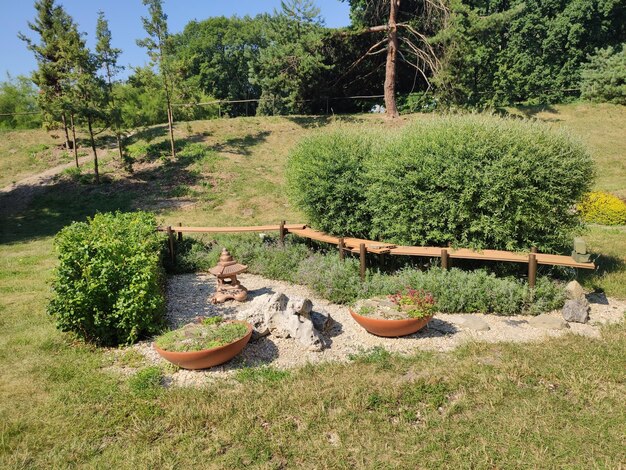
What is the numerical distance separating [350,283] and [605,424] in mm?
4148

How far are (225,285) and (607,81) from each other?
29.6 m

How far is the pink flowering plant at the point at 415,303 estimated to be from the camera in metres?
5.59

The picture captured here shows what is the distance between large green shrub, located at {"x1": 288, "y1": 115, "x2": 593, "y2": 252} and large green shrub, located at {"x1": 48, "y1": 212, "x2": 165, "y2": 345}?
439cm

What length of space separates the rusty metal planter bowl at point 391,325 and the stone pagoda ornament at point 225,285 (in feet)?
8.06

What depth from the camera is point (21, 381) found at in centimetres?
480

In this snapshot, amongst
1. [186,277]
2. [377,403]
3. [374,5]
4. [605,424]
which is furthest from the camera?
[374,5]

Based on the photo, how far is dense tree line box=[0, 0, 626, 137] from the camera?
16859mm

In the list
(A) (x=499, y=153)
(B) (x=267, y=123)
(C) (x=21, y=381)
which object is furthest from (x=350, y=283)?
(B) (x=267, y=123)

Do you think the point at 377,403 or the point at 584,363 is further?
the point at 584,363

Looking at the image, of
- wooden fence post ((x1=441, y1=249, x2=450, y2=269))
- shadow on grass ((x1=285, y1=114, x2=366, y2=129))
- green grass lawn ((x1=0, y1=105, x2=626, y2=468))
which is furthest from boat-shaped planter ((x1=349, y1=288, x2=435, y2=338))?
shadow on grass ((x1=285, y1=114, x2=366, y2=129))

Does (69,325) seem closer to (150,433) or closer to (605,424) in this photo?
(150,433)

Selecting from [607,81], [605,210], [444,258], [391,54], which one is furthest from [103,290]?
[607,81]

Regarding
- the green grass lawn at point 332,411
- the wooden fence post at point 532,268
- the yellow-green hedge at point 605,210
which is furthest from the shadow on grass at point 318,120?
the green grass lawn at point 332,411

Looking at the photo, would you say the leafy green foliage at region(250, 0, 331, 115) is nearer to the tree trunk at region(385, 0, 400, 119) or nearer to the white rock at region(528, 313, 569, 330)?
the tree trunk at region(385, 0, 400, 119)
